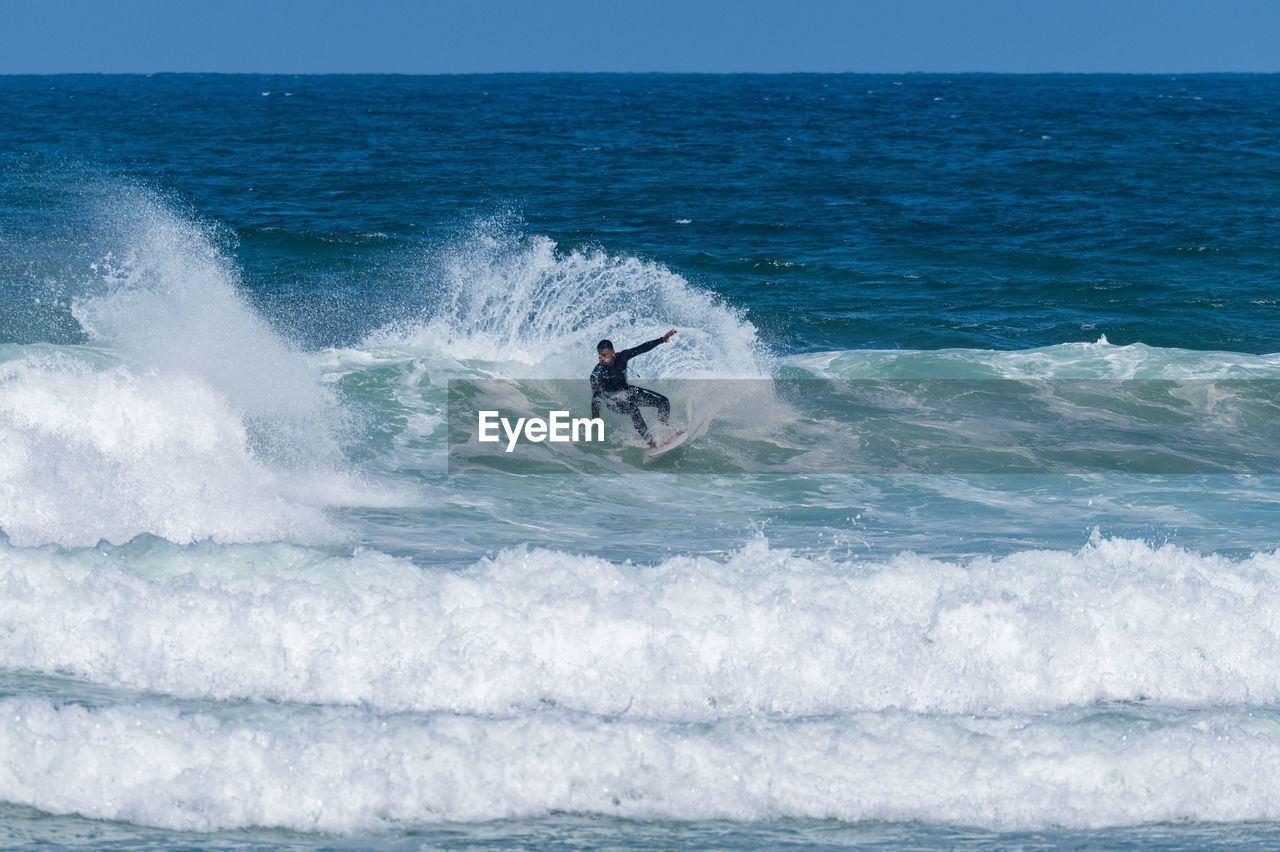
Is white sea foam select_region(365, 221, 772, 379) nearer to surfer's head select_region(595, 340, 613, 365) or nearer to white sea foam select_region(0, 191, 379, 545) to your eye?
surfer's head select_region(595, 340, 613, 365)

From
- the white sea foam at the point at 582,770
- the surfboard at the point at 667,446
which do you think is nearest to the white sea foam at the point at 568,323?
the surfboard at the point at 667,446

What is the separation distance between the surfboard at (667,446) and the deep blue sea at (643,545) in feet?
Answer: 0.93

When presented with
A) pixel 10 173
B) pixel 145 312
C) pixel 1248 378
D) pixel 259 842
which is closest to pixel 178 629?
pixel 259 842

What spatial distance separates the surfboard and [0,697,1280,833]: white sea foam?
6.42 metres

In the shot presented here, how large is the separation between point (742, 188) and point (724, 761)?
28122 mm

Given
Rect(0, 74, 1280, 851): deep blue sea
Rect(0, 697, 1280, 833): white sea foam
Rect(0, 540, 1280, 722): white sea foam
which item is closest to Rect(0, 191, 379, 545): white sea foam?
Rect(0, 74, 1280, 851): deep blue sea

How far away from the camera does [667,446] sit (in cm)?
1316

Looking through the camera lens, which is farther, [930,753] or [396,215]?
[396,215]

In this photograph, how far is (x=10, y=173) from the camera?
3416 cm

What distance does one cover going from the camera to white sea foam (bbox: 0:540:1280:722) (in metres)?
7.34

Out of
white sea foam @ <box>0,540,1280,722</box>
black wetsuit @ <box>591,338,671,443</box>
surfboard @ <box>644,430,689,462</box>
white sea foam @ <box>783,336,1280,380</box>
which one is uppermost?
white sea foam @ <box>783,336,1280,380</box>

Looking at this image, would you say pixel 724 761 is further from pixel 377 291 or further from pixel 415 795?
pixel 377 291

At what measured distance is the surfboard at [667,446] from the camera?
13.0 meters

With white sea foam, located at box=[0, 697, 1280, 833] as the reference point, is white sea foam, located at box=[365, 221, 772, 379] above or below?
above
